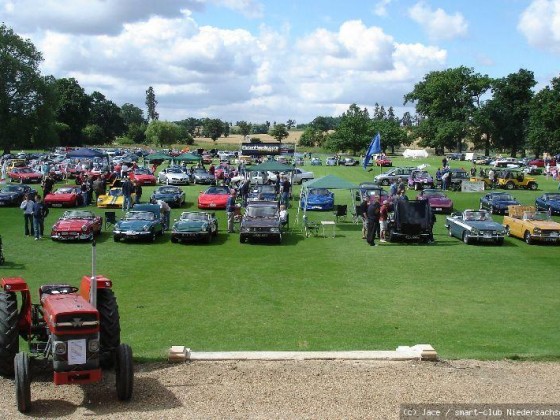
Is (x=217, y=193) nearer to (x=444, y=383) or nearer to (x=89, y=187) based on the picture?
(x=89, y=187)

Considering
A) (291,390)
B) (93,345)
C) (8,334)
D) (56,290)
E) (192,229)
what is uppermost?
(56,290)

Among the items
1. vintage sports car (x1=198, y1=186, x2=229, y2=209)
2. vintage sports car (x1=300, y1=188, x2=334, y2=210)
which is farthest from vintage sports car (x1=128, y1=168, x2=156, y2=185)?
vintage sports car (x1=300, y1=188, x2=334, y2=210)

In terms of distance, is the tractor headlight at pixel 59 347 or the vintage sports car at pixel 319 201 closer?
the tractor headlight at pixel 59 347

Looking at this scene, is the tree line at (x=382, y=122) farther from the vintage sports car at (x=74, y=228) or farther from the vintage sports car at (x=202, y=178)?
the vintage sports car at (x=74, y=228)

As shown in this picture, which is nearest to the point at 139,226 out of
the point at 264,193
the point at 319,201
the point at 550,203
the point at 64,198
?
the point at 64,198

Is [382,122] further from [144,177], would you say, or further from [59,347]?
[59,347]

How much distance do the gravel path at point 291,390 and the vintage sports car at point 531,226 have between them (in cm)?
1801

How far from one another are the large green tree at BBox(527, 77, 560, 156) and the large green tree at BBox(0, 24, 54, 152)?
67.6 m

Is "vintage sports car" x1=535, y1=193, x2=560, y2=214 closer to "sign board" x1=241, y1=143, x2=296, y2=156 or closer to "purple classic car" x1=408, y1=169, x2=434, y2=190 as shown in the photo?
"purple classic car" x1=408, y1=169, x2=434, y2=190

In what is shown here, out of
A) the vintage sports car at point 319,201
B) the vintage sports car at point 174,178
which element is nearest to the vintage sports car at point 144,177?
the vintage sports car at point 174,178

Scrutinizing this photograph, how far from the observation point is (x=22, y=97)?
86.6m

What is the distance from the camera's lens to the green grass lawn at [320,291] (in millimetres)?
13195

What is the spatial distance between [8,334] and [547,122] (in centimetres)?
9600

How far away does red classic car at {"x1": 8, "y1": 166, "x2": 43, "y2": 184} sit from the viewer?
53.9m
